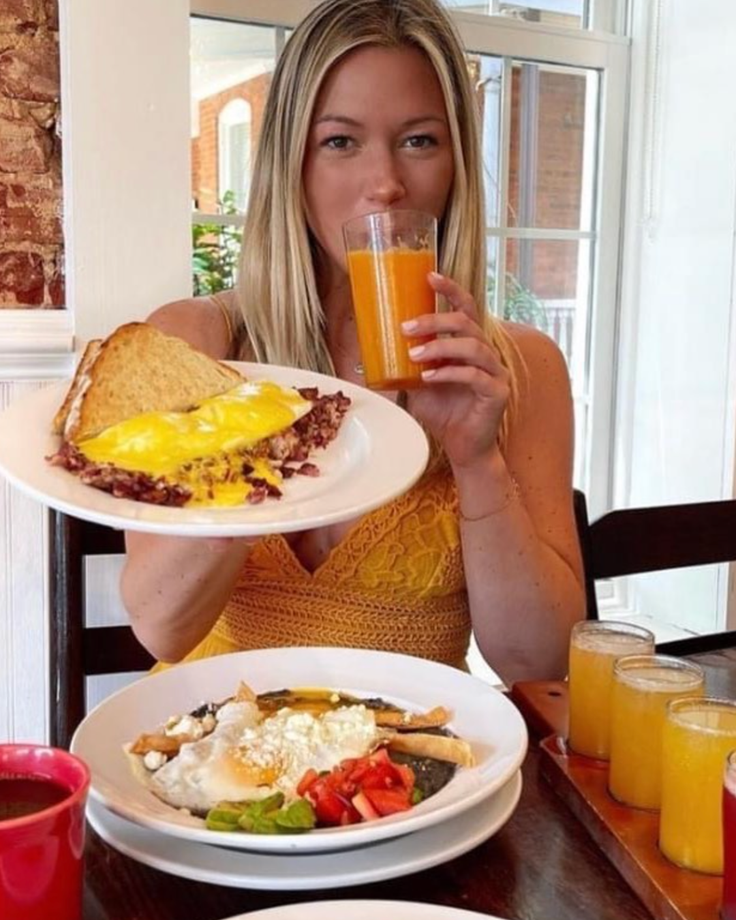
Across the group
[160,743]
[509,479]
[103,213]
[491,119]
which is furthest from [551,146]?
[160,743]

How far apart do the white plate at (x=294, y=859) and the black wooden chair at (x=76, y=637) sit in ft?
2.25

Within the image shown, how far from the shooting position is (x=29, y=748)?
0.65m

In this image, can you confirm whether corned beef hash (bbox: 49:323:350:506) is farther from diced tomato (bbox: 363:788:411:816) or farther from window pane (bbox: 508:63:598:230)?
window pane (bbox: 508:63:598:230)

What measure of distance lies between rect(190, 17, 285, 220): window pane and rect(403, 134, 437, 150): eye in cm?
100

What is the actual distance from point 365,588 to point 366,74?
0.68 metres

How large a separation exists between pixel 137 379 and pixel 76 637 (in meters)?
0.51

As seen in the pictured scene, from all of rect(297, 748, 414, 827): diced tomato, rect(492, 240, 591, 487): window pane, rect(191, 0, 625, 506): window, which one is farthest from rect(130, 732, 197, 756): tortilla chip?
rect(492, 240, 591, 487): window pane

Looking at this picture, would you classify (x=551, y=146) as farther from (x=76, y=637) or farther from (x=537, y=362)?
(x=76, y=637)

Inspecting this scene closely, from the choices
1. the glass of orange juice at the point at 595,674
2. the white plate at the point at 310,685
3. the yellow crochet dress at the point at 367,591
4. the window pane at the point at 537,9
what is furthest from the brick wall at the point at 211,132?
the glass of orange juice at the point at 595,674

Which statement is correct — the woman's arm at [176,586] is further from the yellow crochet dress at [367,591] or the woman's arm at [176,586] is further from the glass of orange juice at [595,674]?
the glass of orange juice at [595,674]

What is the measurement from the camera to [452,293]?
43.6 inches

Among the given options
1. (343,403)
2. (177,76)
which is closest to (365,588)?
(343,403)

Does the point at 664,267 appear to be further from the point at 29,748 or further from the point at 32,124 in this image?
the point at 29,748

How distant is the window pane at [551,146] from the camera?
2676 mm
